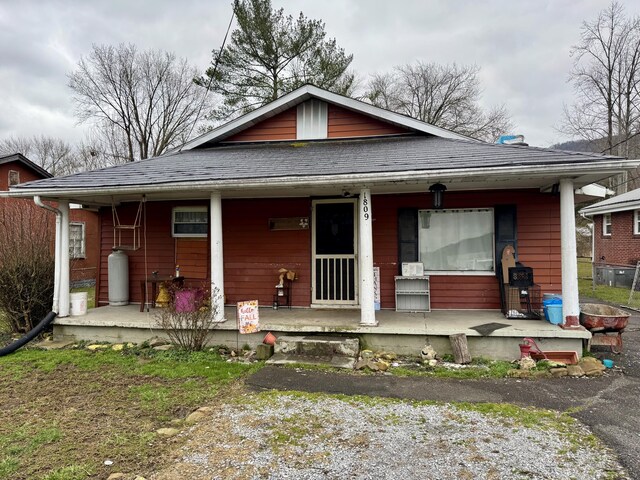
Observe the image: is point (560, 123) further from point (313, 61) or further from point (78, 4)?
point (78, 4)

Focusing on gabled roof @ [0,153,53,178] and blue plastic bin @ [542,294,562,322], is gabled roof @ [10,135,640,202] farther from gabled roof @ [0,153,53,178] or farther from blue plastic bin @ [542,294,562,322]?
gabled roof @ [0,153,53,178]

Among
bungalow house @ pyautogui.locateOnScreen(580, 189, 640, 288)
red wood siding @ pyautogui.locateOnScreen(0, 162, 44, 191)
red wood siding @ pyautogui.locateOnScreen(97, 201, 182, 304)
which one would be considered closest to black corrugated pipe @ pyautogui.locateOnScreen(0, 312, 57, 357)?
red wood siding @ pyautogui.locateOnScreen(97, 201, 182, 304)

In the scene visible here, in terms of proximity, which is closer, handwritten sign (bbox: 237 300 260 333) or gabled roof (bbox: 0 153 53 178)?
handwritten sign (bbox: 237 300 260 333)

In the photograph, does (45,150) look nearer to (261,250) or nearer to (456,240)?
(261,250)

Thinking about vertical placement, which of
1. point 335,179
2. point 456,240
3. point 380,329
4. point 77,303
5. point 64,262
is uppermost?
point 335,179

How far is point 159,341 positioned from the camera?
6.01m

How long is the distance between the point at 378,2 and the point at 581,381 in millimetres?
11533

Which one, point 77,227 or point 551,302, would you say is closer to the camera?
point 551,302

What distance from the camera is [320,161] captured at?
634cm

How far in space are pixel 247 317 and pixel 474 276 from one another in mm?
4035

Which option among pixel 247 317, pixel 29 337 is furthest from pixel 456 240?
A: pixel 29 337

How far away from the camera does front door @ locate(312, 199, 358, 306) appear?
7172mm

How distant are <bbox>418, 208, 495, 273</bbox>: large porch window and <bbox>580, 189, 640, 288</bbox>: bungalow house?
945 cm

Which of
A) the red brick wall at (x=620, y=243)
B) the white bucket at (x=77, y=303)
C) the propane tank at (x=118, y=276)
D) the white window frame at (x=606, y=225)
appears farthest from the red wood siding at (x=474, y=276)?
the white window frame at (x=606, y=225)
